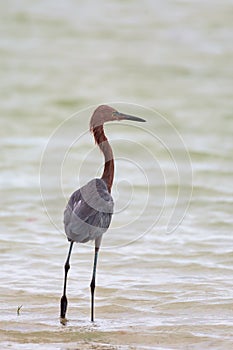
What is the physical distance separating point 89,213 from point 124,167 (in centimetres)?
577

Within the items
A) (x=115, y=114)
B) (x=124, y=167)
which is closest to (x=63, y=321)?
(x=115, y=114)

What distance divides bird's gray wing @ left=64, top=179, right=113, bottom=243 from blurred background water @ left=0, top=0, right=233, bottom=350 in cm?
74

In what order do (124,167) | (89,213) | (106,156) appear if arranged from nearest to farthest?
(89,213) → (106,156) → (124,167)

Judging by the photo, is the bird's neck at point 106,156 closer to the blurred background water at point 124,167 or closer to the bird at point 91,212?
the bird at point 91,212

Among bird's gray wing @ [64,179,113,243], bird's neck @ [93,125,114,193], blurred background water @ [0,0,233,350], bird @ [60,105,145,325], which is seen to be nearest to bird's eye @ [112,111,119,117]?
bird @ [60,105,145,325]

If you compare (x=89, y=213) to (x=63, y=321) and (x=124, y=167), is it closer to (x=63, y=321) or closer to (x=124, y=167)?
(x=63, y=321)

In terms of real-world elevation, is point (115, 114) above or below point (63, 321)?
above

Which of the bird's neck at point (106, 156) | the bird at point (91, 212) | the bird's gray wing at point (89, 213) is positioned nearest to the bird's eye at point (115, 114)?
the bird at point (91, 212)

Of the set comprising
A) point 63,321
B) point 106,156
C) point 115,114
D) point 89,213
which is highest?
point 115,114

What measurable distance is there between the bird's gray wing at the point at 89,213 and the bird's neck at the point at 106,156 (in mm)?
124

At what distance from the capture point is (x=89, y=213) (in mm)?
7039

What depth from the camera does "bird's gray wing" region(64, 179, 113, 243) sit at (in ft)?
22.8

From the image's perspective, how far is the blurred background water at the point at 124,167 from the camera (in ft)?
24.0

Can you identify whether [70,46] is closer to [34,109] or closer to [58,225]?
[34,109]
